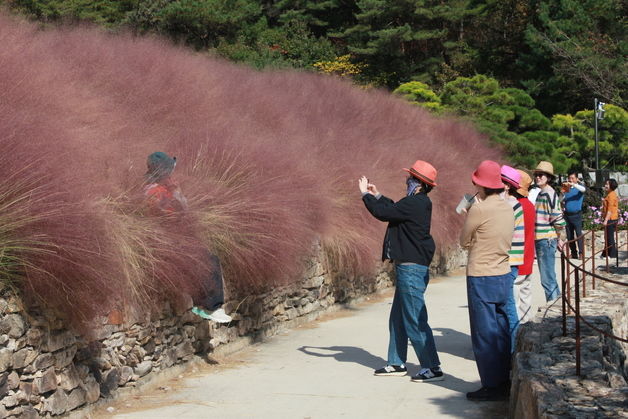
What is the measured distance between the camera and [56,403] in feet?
19.3

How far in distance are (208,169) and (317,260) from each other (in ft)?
8.36

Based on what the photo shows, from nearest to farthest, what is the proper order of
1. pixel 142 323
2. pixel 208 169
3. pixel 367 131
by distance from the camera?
pixel 142 323 < pixel 208 169 < pixel 367 131

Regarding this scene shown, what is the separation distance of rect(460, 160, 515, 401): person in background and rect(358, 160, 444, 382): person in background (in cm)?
64

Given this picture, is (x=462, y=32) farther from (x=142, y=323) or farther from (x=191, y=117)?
(x=142, y=323)

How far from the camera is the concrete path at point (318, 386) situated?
252 inches

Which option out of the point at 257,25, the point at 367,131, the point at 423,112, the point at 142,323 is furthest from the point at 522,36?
the point at 142,323

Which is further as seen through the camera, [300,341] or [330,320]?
[330,320]

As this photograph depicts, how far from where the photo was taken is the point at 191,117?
1240cm

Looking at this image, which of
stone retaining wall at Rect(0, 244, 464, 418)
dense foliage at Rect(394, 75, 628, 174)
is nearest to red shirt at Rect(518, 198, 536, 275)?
stone retaining wall at Rect(0, 244, 464, 418)

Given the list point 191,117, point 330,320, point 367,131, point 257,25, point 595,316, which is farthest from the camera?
point 257,25

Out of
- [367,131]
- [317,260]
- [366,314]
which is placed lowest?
[366,314]

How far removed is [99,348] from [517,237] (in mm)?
3571

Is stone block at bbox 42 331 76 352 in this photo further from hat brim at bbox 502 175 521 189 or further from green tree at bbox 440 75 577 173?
green tree at bbox 440 75 577 173

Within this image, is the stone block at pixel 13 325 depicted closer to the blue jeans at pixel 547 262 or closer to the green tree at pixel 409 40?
the blue jeans at pixel 547 262
